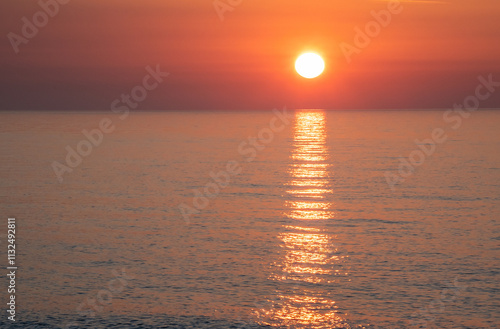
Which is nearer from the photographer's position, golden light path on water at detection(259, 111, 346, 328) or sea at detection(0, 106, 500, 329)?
golden light path on water at detection(259, 111, 346, 328)

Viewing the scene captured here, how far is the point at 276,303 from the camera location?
16578mm

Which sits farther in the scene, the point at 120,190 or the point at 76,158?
the point at 76,158

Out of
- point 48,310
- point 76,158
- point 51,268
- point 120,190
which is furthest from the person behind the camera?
point 76,158

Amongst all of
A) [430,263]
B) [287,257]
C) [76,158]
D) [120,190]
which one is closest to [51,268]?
[287,257]

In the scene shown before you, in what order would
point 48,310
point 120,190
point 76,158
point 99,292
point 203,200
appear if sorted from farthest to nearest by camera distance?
1. point 76,158
2. point 120,190
3. point 203,200
4. point 99,292
5. point 48,310

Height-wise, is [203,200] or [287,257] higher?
[203,200]

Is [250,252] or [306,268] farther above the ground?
[250,252]

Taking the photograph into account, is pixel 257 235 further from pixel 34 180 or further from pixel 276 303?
pixel 34 180

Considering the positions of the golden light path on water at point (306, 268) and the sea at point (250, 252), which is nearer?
the golden light path on water at point (306, 268)

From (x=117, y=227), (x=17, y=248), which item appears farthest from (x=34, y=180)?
(x=17, y=248)

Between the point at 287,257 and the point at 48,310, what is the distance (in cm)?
835

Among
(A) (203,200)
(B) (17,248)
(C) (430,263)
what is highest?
(A) (203,200)

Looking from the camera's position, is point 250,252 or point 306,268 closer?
point 306,268

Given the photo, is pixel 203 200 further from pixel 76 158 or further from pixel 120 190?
pixel 76 158
